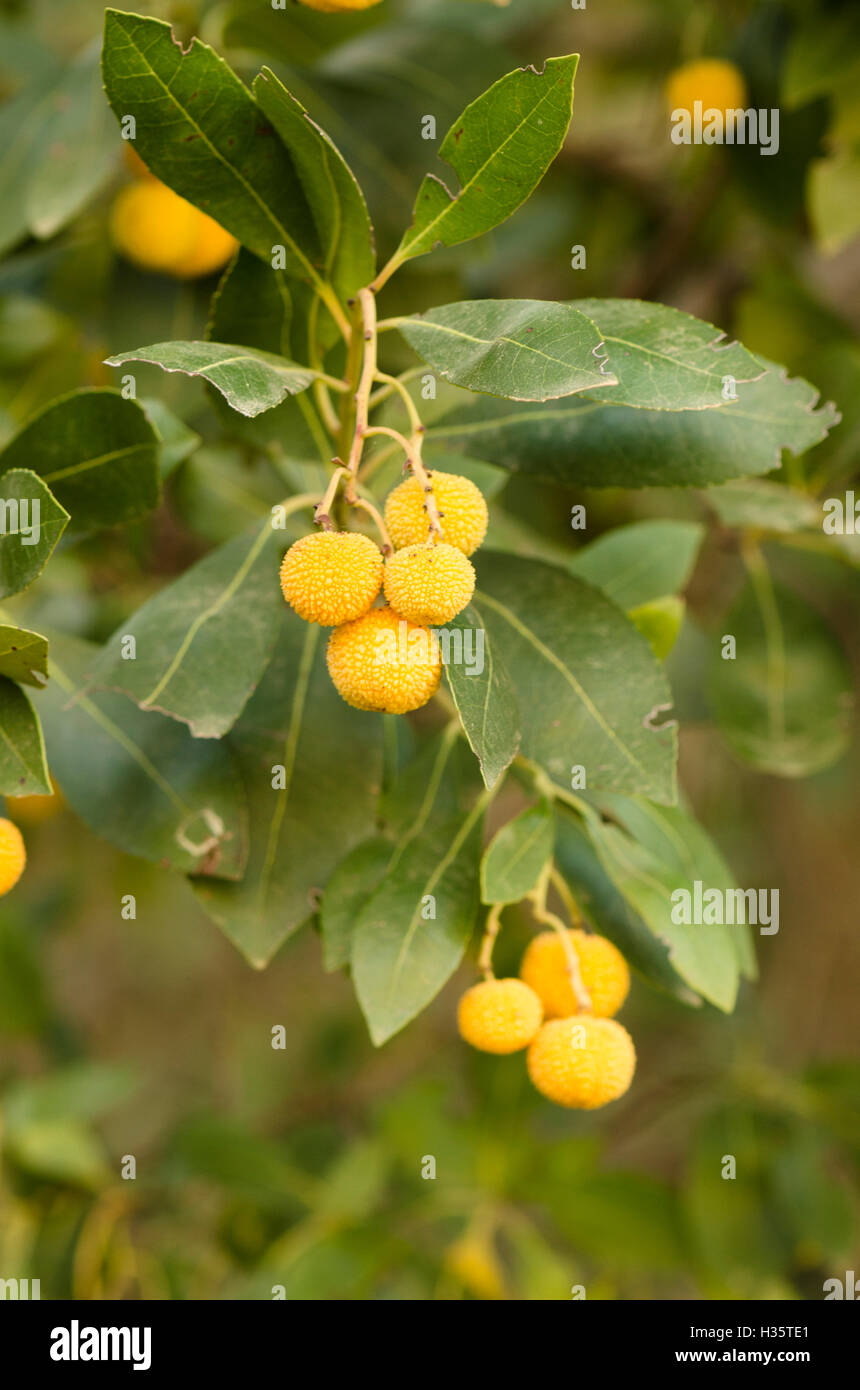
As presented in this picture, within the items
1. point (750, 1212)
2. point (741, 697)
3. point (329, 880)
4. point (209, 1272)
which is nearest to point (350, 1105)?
point (209, 1272)

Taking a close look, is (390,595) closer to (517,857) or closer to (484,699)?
(484,699)

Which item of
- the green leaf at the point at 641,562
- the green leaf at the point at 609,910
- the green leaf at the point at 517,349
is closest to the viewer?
the green leaf at the point at 517,349

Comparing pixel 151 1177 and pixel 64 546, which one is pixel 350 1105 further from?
pixel 64 546

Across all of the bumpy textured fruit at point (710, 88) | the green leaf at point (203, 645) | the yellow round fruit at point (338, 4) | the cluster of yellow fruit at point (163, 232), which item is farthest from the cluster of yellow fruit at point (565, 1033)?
the bumpy textured fruit at point (710, 88)

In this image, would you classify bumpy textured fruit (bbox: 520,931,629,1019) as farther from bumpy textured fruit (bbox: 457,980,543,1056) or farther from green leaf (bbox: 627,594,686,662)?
green leaf (bbox: 627,594,686,662)

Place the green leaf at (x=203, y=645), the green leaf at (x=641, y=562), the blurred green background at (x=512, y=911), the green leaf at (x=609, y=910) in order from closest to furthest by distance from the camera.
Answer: the green leaf at (x=203, y=645) → the green leaf at (x=609, y=910) → the green leaf at (x=641, y=562) → the blurred green background at (x=512, y=911)

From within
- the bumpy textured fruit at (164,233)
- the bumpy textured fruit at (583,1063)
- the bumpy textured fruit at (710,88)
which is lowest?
the bumpy textured fruit at (583,1063)

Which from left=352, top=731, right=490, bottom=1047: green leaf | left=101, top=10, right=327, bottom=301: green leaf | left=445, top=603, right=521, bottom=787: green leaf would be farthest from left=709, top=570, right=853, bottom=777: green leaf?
left=101, top=10, right=327, bottom=301: green leaf

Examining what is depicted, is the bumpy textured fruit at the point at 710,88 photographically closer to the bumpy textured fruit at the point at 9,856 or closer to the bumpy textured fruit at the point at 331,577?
the bumpy textured fruit at the point at 331,577
